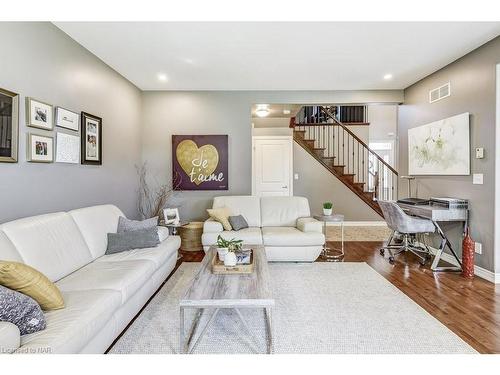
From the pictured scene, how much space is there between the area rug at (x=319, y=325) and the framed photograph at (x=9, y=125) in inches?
67.7

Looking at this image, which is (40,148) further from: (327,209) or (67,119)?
(327,209)

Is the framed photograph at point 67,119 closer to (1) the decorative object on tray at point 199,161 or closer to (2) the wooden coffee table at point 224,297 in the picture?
(1) the decorative object on tray at point 199,161

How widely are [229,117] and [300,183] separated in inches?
107

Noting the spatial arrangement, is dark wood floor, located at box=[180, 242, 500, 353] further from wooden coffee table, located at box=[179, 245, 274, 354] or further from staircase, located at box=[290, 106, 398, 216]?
staircase, located at box=[290, 106, 398, 216]

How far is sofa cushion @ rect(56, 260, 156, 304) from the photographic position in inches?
78.7

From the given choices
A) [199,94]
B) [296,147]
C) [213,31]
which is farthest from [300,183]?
[213,31]

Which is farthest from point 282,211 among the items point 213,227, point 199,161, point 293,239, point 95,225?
point 95,225

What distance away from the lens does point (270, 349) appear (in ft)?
6.09

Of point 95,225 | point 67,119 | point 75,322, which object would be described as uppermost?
point 67,119

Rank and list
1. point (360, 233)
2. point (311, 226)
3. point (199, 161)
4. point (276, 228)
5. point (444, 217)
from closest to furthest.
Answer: point (444, 217) < point (311, 226) < point (276, 228) < point (199, 161) < point (360, 233)

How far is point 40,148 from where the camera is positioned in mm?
2596

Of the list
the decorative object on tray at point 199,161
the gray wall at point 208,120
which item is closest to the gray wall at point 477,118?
the gray wall at point 208,120

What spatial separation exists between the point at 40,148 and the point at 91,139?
87 cm
